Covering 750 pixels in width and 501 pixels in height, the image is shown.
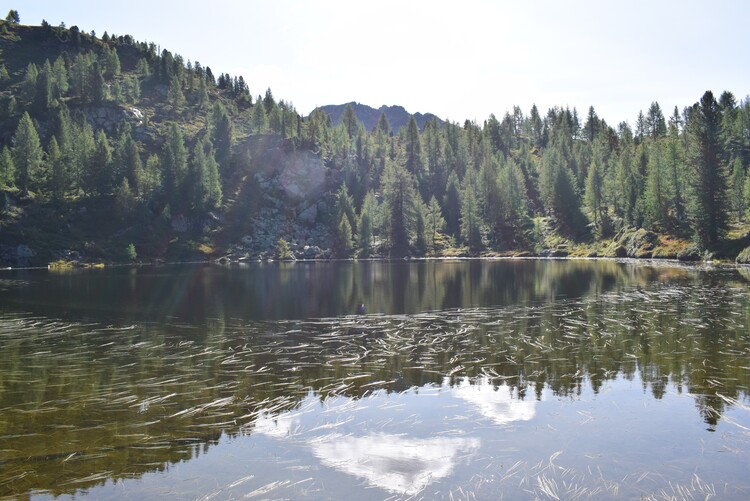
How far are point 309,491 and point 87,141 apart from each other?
17945cm

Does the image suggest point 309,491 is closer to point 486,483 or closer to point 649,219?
point 486,483

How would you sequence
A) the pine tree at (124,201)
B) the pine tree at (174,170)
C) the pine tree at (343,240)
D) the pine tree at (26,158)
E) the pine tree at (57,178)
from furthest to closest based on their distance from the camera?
the pine tree at (343,240), the pine tree at (174,170), the pine tree at (124,201), the pine tree at (26,158), the pine tree at (57,178)

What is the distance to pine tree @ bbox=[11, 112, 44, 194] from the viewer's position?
148788 mm

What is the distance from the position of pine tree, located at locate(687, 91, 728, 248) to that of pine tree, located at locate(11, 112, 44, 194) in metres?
165

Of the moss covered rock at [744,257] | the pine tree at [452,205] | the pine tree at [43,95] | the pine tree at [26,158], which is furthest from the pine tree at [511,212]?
the pine tree at [43,95]

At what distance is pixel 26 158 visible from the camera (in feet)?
492

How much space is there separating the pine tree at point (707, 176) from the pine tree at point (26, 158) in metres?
165

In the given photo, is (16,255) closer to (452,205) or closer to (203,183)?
(203,183)

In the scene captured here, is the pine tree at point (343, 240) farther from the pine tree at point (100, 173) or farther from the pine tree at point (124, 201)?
the pine tree at point (100, 173)

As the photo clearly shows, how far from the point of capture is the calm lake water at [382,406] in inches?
489

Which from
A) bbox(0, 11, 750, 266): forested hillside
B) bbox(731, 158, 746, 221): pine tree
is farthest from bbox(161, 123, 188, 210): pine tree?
bbox(731, 158, 746, 221): pine tree

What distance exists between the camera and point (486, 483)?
39.9 feet

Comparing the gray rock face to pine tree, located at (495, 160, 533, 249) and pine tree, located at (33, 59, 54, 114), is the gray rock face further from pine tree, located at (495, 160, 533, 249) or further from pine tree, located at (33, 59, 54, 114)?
pine tree, located at (495, 160, 533, 249)

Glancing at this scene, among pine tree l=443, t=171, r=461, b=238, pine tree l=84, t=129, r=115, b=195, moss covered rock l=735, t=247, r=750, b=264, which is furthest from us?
pine tree l=443, t=171, r=461, b=238
